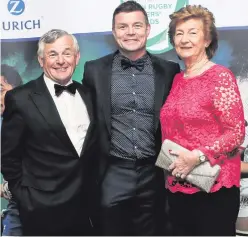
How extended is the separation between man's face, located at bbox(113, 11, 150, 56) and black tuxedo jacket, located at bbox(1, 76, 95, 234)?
0.38 metres

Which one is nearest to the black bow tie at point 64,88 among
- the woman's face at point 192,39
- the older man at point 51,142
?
the older man at point 51,142

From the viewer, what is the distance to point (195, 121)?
2.09m

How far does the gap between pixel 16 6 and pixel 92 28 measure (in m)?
0.51

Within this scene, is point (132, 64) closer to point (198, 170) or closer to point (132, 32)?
point (132, 32)

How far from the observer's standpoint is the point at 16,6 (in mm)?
2521

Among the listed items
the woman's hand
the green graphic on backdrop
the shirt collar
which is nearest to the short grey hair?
the shirt collar

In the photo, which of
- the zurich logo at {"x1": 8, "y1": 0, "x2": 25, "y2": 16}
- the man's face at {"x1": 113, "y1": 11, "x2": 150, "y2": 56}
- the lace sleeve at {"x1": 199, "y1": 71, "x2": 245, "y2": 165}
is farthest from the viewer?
the zurich logo at {"x1": 8, "y1": 0, "x2": 25, "y2": 16}

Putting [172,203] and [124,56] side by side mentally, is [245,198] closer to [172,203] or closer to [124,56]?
[172,203]

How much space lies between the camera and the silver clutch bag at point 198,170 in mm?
2109

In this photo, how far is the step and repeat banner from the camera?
2.37 m

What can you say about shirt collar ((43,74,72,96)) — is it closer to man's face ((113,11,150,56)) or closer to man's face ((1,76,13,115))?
man's face ((1,76,13,115))

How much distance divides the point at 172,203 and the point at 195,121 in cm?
51

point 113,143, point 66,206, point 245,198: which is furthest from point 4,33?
point 245,198

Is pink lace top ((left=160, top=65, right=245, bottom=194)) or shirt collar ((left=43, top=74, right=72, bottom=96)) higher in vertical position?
shirt collar ((left=43, top=74, right=72, bottom=96))
